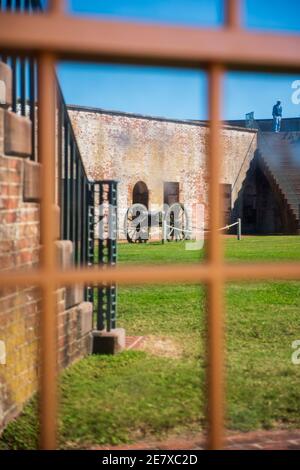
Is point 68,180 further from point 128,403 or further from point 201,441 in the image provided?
point 201,441

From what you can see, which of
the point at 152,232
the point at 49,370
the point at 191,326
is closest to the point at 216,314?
the point at 49,370

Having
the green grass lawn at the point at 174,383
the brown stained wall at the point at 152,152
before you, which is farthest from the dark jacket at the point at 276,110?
the green grass lawn at the point at 174,383

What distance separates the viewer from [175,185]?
988 inches

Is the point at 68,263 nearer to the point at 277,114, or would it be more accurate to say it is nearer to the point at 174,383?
the point at 174,383

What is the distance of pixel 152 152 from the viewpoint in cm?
2367

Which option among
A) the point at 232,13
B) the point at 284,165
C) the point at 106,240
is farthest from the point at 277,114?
the point at 232,13

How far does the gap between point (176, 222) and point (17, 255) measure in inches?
776

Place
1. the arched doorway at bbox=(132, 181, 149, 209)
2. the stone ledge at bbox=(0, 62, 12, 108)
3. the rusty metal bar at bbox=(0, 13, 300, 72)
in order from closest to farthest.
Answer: the rusty metal bar at bbox=(0, 13, 300, 72) → the stone ledge at bbox=(0, 62, 12, 108) → the arched doorway at bbox=(132, 181, 149, 209)

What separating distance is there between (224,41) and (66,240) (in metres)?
3.15

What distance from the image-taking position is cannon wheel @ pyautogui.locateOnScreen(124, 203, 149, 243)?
19.5 metres

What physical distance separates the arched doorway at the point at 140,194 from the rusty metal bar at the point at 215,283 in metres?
22.2

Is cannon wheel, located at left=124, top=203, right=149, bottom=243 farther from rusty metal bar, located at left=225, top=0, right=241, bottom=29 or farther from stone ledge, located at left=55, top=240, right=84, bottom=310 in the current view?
rusty metal bar, located at left=225, top=0, right=241, bottom=29

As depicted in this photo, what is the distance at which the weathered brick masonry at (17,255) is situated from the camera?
9.68 feet

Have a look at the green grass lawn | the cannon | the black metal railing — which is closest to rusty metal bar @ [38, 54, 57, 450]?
the green grass lawn
